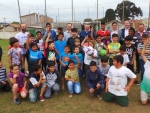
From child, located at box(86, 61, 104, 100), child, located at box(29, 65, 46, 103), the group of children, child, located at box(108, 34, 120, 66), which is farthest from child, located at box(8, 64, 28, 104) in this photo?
child, located at box(108, 34, 120, 66)

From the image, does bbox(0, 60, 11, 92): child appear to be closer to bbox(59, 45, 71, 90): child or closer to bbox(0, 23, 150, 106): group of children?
bbox(0, 23, 150, 106): group of children

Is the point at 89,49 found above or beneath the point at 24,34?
beneath

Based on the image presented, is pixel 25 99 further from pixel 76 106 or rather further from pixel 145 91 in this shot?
pixel 145 91

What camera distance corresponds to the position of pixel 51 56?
5.81m

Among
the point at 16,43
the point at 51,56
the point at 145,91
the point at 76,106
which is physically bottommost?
the point at 76,106

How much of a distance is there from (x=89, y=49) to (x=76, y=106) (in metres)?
1.80

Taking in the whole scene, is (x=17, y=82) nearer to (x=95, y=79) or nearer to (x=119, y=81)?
(x=95, y=79)

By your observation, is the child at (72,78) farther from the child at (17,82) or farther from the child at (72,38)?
the child at (17,82)

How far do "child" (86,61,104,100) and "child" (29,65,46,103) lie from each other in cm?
127

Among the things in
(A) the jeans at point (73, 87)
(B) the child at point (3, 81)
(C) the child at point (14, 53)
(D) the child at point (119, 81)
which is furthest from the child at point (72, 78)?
(B) the child at point (3, 81)

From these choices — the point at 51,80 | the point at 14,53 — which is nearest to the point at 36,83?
the point at 51,80

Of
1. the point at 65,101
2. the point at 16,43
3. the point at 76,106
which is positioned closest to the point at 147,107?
the point at 76,106

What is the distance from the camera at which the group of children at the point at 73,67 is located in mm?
4539

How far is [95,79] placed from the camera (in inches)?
196
